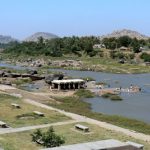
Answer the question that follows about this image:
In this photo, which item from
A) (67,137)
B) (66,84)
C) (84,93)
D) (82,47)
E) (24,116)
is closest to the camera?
(67,137)

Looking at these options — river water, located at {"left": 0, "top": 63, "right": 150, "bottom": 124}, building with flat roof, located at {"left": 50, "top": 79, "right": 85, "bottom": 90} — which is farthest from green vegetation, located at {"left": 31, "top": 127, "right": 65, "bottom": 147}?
building with flat roof, located at {"left": 50, "top": 79, "right": 85, "bottom": 90}

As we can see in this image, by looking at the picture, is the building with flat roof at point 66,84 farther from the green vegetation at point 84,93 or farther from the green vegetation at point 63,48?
the green vegetation at point 63,48

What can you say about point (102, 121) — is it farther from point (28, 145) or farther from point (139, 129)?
point (28, 145)

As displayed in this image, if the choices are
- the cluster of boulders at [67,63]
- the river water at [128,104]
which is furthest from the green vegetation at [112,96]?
the cluster of boulders at [67,63]

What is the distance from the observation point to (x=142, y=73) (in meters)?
114

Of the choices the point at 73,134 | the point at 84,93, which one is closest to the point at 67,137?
the point at 73,134

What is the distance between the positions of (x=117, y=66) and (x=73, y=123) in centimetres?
8335

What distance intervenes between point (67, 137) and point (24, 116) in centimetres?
1020

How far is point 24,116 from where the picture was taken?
4500 centimetres

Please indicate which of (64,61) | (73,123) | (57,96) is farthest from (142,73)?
(73,123)

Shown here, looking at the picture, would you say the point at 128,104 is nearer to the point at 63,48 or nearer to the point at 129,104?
the point at 129,104

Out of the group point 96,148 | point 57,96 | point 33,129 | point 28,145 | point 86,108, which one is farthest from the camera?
point 57,96

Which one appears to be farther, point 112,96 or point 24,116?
point 112,96

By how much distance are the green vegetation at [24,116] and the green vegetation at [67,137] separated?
3.17 meters
